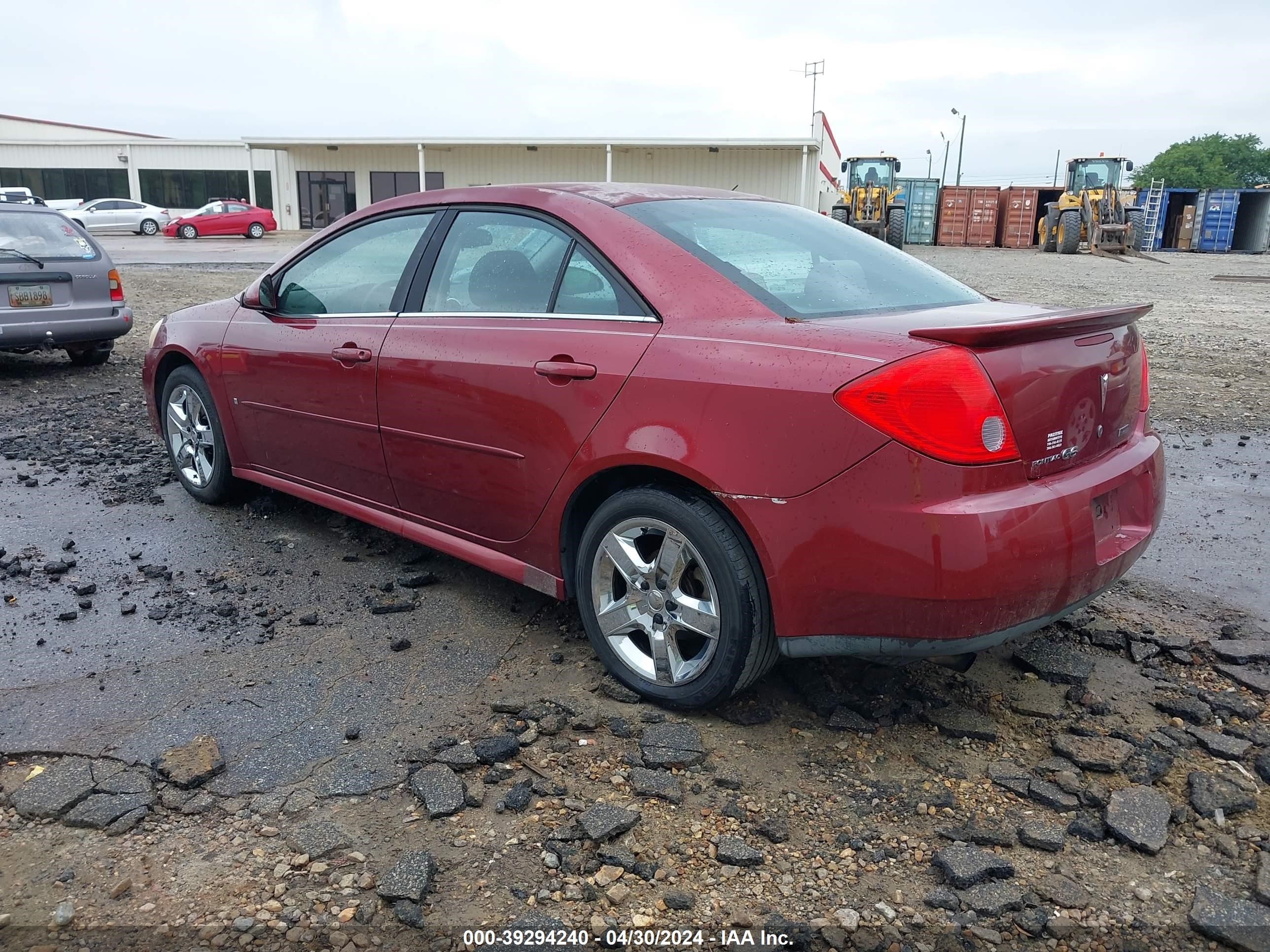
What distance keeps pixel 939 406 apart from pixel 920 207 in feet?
138

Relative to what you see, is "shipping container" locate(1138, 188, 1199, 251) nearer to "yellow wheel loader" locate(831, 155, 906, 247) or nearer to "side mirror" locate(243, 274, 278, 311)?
"yellow wheel loader" locate(831, 155, 906, 247)

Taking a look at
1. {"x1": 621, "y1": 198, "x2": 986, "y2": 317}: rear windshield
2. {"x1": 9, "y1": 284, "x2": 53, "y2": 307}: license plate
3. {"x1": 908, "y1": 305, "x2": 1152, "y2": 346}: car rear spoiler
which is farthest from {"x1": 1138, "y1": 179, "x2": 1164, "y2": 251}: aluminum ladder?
{"x1": 908, "y1": 305, "x2": 1152, "y2": 346}: car rear spoiler

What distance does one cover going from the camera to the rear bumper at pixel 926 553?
2502 mm

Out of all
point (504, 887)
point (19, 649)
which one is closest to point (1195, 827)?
point (504, 887)

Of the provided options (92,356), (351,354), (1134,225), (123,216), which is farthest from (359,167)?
(351,354)

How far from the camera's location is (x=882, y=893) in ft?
7.56

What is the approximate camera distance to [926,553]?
251 centimetres

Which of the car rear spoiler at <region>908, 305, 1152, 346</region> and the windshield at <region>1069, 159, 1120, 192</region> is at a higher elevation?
the windshield at <region>1069, 159, 1120, 192</region>

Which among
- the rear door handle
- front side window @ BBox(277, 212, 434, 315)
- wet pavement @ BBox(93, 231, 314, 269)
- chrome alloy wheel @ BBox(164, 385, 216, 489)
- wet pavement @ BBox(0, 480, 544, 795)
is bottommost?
wet pavement @ BBox(93, 231, 314, 269)

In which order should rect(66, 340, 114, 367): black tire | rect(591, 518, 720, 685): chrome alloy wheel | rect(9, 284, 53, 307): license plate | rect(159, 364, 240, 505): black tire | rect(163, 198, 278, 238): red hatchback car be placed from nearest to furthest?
rect(591, 518, 720, 685): chrome alloy wheel
rect(159, 364, 240, 505): black tire
rect(9, 284, 53, 307): license plate
rect(66, 340, 114, 367): black tire
rect(163, 198, 278, 238): red hatchback car

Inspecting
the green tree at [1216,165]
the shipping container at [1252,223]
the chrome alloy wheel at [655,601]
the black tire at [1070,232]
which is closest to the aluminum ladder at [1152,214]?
the shipping container at [1252,223]

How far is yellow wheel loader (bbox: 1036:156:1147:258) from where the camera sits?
32531 millimetres

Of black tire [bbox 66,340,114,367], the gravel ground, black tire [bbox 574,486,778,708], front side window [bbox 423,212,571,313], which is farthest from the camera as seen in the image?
black tire [bbox 66,340,114,367]

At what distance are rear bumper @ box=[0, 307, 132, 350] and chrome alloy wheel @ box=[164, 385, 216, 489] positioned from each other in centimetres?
409
